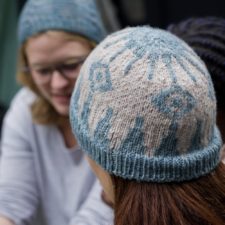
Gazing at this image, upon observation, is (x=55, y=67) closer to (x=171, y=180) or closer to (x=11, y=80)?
(x=171, y=180)

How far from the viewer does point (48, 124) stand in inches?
74.3

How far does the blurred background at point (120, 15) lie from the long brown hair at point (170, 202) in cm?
185

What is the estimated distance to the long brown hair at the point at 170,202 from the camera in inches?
42.1

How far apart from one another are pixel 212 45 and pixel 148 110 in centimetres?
47

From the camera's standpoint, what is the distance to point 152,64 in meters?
1.06

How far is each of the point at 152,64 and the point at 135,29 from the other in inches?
5.0

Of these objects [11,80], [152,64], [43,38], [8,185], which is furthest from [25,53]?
[11,80]

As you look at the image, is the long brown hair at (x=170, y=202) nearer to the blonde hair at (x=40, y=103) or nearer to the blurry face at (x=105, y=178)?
the blurry face at (x=105, y=178)

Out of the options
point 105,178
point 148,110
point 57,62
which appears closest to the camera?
point 148,110

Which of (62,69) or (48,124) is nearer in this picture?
(62,69)

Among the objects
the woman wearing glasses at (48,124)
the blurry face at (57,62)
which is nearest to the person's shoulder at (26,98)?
the woman wearing glasses at (48,124)

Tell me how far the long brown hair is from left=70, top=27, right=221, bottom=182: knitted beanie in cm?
2

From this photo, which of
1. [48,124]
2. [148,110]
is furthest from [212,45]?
[48,124]

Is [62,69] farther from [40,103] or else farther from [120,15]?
[120,15]
